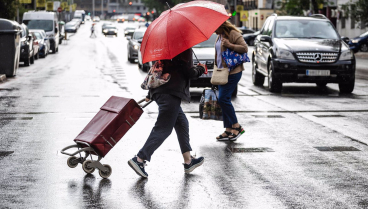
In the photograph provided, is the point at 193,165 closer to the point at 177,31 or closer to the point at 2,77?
the point at 177,31

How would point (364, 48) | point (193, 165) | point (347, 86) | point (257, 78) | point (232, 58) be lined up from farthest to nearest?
point (364, 48), point (257, 78), point (347, 86), point (232, 58), point (193, 165)

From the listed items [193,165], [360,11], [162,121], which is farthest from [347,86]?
[360,11]

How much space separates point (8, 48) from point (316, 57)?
1093 cm

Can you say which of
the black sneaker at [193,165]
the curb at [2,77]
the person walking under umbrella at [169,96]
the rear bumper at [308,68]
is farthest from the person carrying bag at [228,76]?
the curb at [2,77]

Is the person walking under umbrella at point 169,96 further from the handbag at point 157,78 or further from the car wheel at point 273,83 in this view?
the car wheel at point 273,83

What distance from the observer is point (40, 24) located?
44094mm

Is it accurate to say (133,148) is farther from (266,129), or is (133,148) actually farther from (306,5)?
(306,5)

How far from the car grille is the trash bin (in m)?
10.5

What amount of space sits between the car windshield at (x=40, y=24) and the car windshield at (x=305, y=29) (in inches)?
1120

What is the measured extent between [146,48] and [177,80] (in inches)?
17.3

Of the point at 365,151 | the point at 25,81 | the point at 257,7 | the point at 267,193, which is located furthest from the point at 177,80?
the point at 257,7

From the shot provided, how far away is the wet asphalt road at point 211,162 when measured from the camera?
241 inches

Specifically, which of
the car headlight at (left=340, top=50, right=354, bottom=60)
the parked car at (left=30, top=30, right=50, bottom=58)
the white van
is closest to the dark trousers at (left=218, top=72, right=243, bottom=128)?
the car headlight at (left=340, top=50, right=354, bottom=60)

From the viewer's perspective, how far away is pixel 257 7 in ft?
299
